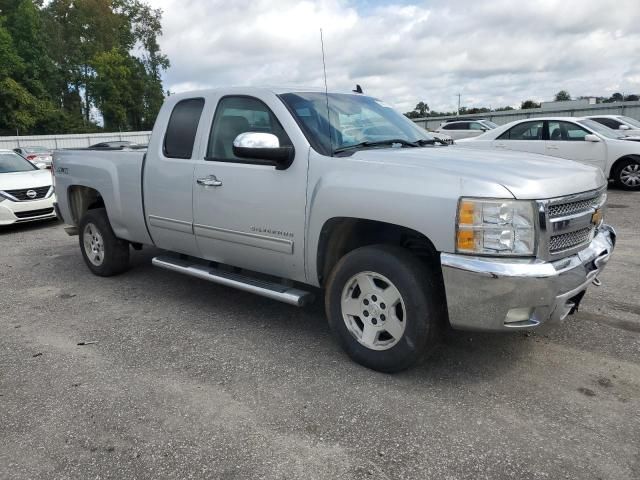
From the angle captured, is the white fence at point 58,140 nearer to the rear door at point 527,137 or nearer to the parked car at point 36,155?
the parked car at point 36,155

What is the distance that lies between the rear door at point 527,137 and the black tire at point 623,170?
1573 mm

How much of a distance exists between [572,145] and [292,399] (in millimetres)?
10166

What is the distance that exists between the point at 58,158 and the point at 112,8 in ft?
207

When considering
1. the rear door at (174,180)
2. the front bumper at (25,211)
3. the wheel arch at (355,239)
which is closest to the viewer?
the wheel arch at (355,239)

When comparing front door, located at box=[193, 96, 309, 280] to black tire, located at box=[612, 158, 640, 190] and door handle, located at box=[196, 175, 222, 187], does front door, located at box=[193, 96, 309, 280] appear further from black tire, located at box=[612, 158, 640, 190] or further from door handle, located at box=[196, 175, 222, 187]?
black tire, located at box=[612, 158, 640, 190]

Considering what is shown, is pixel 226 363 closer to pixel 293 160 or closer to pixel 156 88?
pixel 293 160

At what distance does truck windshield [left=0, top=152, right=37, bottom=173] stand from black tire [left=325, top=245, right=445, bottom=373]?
923cm

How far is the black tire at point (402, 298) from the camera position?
3.21m

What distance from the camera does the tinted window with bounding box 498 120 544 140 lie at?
38.2 feet

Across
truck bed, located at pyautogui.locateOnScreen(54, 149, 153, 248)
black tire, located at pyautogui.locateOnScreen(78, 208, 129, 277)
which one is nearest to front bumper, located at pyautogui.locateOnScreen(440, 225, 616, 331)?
truck bed, located at pyautogui.locateOnScreen(54, 149, 153, 248)

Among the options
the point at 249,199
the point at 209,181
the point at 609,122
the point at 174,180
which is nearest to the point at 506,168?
the point at 249,199

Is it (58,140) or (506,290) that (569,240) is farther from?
(58,140)

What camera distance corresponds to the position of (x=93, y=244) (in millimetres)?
6031

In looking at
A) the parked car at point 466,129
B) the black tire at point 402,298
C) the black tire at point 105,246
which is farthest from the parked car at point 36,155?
the black tire at point 402,298
